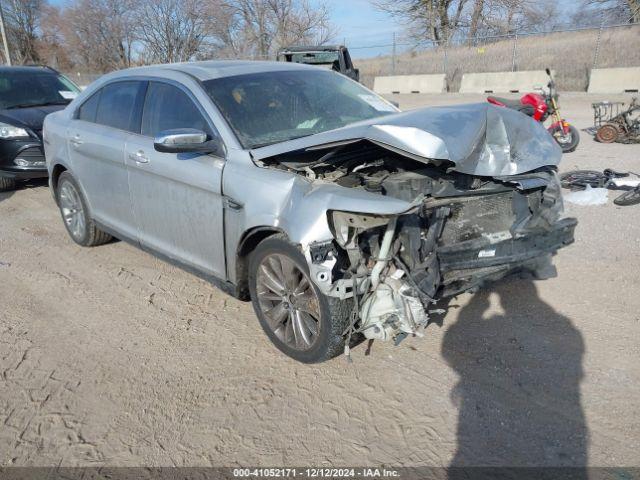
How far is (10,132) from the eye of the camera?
7461 mm

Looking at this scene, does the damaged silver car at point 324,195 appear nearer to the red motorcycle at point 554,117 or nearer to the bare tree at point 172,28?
the red motorcycle at point 554,117

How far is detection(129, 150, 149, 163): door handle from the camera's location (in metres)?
4.02

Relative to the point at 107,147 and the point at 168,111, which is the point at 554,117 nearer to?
the point at 168,111

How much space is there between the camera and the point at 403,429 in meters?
2.71

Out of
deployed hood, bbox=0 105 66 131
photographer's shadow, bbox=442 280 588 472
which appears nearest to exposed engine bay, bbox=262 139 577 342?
photographer's shadow, bbox=442 280 588 472

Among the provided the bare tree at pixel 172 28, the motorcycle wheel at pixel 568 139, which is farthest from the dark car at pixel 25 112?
the bare tree at pixel 172 28

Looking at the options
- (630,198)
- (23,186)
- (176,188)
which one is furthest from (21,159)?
(630,198)

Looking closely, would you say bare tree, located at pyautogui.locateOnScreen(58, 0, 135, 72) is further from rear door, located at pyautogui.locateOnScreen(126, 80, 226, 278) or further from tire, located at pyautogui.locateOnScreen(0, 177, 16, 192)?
rear door, located at pyautogui.locateOnScreen(126, 80, 226, 278)

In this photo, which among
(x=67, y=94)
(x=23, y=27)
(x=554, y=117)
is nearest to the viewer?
(x=67, y=94)

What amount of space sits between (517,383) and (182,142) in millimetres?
2570

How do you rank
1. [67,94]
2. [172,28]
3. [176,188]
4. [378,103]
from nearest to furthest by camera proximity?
[176,188] → [378,103] → [67,94] → [172,28]

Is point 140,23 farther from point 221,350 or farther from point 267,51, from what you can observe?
point 221,350

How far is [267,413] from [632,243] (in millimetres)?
4035

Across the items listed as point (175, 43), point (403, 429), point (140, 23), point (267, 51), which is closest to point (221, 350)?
point (403, 429)
